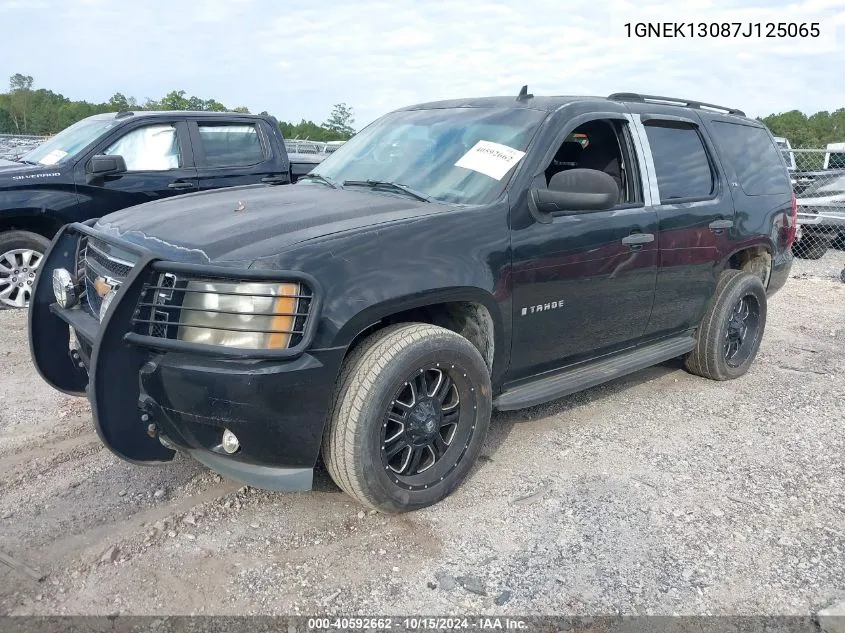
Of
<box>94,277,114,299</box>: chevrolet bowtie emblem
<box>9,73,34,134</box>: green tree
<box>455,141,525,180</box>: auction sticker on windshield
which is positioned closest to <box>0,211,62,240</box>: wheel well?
<box>94,277,114,299</box>: chevrolet bowtie emblem

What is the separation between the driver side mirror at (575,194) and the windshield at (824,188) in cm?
1035

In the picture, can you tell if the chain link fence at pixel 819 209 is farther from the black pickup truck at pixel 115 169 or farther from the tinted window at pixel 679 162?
the black pickup truck at pixel 115 169

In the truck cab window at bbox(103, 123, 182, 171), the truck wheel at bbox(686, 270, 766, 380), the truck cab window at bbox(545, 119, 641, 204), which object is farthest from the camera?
the truck cab window at bbox(103, 123, 182, 171)

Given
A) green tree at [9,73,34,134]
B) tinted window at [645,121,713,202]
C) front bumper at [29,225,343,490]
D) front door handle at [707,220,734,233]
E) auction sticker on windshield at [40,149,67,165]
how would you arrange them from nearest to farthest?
1. front bumper at [29,225,343,490]
2. tinted window at [645,121,713,202]
3. front door handle at [707,220,734,233]
4. auction sticker on windshield at [40,149,67,165]
5. green tree at [9,73,34,134]

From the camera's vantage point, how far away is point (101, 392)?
2717 millimetres

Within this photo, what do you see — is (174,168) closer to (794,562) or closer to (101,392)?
(101,392)

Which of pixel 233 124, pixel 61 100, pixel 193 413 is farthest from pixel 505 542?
pixel 61 100

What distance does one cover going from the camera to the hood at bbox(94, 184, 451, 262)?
2.88 m

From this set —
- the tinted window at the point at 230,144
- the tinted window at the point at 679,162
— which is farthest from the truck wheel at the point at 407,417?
the tinted window at the point at 230,144

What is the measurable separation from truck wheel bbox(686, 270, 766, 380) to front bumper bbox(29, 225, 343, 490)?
3.26 m

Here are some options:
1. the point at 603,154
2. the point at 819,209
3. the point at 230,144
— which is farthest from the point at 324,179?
the point at 819,209

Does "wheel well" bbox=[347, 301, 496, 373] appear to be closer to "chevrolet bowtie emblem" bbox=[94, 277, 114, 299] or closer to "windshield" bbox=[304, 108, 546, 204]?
"windshield" bbox=[304, 108, 546, 204]

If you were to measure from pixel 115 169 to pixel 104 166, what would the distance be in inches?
4.7

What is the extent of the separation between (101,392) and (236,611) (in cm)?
97
